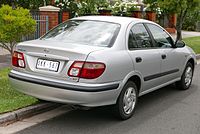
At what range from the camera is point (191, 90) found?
779cm

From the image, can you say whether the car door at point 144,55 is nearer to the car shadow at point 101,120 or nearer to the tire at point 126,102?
the tire at point 126,102

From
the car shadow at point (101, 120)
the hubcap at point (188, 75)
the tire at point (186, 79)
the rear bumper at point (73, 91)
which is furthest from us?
the hubcap at point (188, 75)

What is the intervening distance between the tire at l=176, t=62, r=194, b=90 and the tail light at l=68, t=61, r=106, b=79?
3.23m

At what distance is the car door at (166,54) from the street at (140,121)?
549 mm

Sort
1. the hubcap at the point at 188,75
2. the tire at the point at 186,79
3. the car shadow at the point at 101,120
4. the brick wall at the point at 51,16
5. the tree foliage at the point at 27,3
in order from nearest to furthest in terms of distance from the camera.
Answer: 1. the car shadow at the point at 101,120
2. the tire at the point at 186,79
3. the hubcap at the point at 188,75
4. the brick wall at the point at 51,16
5. the tree foliage at the point at 27,3

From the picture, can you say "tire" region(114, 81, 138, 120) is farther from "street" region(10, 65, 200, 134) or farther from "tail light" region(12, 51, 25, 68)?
"tail light" region(12, 51, 25, 68)

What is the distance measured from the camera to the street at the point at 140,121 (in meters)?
5.06

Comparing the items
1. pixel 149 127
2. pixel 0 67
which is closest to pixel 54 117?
pixel 149 127

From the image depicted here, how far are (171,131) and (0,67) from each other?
532cm

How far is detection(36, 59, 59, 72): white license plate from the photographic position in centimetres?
497

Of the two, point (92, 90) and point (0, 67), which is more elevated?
point (92, 90)

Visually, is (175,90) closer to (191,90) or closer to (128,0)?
(191,90)

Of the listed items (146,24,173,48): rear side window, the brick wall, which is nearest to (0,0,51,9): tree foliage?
the brick wall

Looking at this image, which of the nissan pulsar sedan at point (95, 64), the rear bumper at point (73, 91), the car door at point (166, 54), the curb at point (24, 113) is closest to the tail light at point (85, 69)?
the nissan pulsar sedan at point (95, 64)
